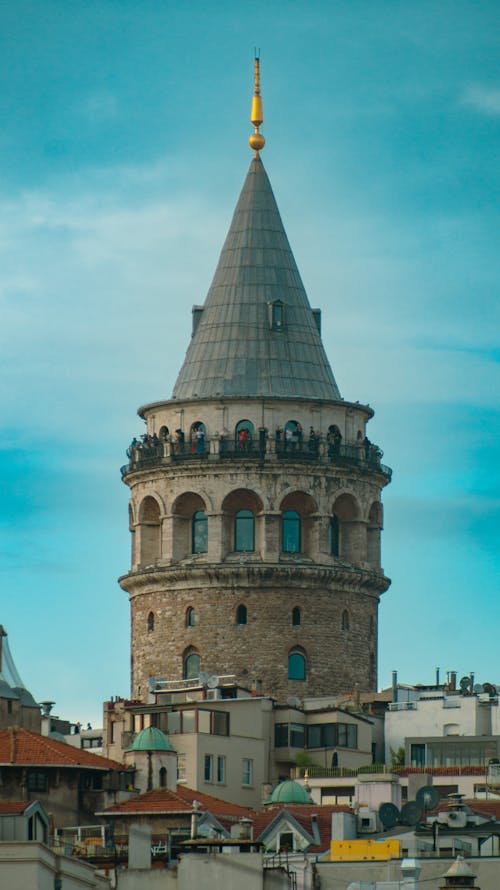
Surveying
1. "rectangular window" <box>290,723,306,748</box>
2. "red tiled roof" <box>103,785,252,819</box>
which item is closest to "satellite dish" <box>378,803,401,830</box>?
"red tiled roof" <box>103,785,252,819</box>

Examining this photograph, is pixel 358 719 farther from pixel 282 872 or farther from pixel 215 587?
pixel 282 872

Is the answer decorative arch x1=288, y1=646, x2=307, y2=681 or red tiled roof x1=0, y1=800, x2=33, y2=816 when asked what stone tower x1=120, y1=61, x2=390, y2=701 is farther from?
red tiled roof x1=0, y1=800, x2=33, y2=816

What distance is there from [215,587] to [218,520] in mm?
2686

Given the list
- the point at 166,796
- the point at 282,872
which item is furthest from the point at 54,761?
the point at 282,872

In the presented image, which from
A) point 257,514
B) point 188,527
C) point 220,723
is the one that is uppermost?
point 257,514

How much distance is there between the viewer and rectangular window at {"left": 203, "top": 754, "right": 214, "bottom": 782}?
138 metres

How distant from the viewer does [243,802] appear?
138 m

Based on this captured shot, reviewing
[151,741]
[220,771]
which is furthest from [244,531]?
[151,741]

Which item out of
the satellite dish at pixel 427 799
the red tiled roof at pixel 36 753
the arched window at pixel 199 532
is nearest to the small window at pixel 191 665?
the arched window at pixel 199 532

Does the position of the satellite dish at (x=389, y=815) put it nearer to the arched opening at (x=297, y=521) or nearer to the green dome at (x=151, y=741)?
the green dome at (x=151, y=741)

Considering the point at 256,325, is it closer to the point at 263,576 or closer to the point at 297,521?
the point at 297,521

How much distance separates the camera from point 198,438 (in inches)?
5851

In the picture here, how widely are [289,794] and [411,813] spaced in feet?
48.1

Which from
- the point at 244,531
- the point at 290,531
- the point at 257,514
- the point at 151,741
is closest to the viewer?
the point at 151,741
